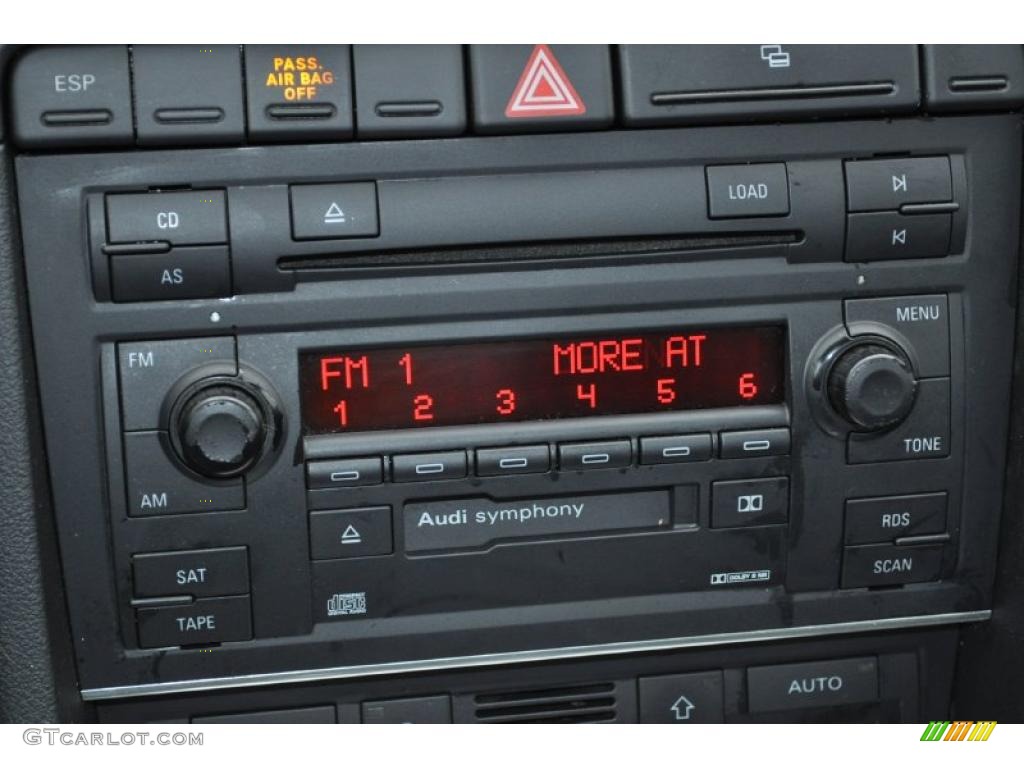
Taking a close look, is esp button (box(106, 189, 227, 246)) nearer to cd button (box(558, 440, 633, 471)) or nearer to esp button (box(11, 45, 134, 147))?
esp button (box(11, 45, 134, 147))

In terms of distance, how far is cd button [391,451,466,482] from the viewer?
1311 millimetres

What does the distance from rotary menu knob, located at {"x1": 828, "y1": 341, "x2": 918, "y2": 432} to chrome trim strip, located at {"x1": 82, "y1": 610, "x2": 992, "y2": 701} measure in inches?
Result: 9.5

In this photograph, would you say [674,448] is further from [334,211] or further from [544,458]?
[334,211]

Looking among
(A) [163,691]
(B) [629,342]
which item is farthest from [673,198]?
(A) [163,691]

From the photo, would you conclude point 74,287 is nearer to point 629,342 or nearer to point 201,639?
point 201,639

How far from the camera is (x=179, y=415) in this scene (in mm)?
1270

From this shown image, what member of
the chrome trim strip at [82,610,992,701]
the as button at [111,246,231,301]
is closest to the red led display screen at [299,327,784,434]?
the as button at [111,246,231,301]

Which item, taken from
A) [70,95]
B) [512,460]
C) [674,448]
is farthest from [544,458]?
[70,95]

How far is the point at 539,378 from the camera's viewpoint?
4.35ft

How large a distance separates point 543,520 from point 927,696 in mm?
504

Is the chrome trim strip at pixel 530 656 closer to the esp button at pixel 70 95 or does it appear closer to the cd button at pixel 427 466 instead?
the cd button at pixel 427 466

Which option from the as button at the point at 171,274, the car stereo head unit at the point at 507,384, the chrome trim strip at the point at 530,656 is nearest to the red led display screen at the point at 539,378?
the car stereo head unit at the point at 507,384

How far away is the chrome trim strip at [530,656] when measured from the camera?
1357 mm

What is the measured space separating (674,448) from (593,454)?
0.08 meters
